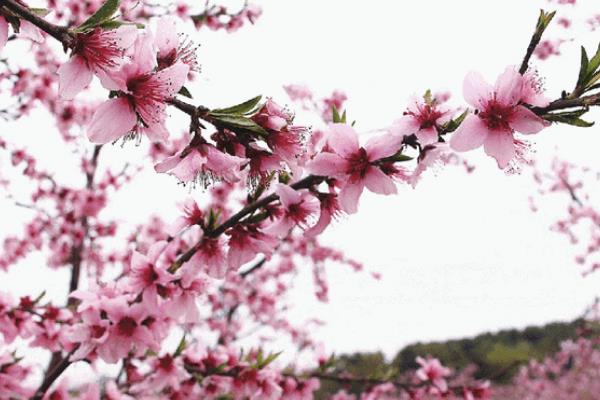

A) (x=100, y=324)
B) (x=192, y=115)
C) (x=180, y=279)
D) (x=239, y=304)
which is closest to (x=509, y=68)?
(x=192, y=115)

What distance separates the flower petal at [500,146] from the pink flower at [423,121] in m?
0.13

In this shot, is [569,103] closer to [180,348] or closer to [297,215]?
[297,215]

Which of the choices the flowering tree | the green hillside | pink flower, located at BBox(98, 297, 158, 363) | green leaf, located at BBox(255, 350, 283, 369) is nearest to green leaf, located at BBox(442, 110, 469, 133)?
the flowering tree

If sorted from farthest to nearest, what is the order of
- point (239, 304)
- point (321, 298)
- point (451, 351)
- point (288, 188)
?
point (451, 351) → point (321, 298) → point (239, 304) → point (288, 188)

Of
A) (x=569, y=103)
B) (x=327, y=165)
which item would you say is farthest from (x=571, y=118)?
(x=327, y=165)

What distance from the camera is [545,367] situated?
15039mm

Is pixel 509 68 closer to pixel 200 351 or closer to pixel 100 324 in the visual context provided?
pixel 100 324

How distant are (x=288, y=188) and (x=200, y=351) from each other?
164cm

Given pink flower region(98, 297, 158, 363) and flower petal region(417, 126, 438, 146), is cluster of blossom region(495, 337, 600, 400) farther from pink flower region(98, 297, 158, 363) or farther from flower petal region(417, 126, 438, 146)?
flower petal region(417, 126, 438, 146)

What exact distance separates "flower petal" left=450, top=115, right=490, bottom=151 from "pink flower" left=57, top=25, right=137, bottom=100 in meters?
0.86

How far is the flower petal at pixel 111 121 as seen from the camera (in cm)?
124

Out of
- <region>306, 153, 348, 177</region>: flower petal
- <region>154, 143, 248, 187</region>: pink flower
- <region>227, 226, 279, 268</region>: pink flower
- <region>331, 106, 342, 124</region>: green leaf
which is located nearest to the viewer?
<region>154, 143, 248, 187</region>: pink flower

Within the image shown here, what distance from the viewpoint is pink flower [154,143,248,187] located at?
52.1 inches

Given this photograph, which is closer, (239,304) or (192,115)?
(192,115)
